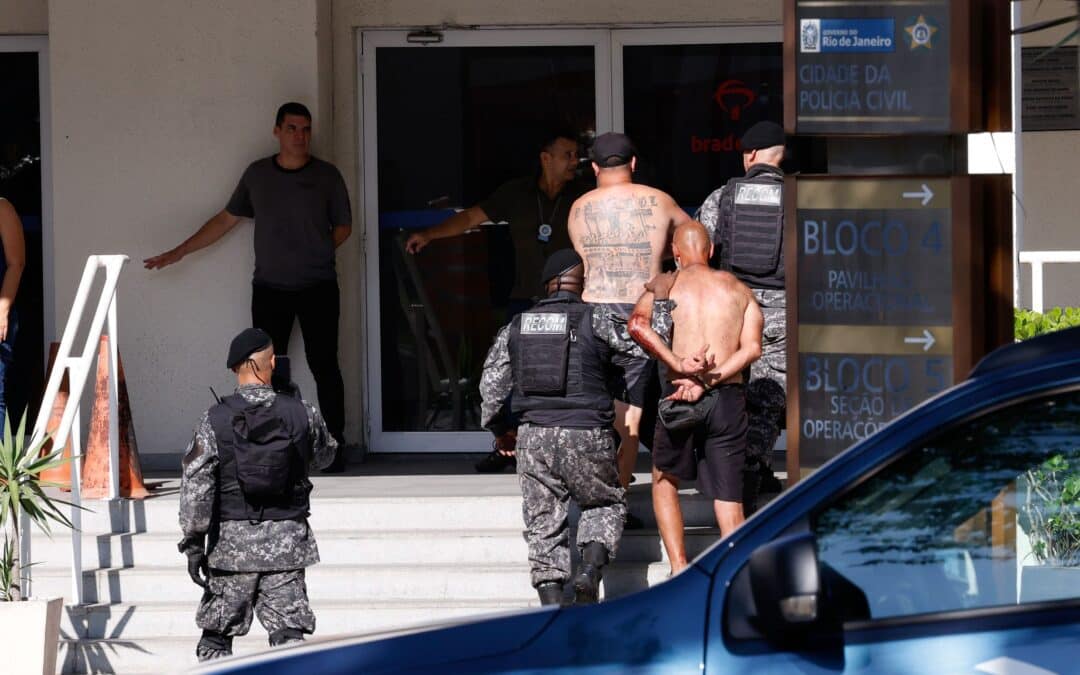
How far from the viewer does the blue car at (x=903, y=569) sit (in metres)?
3.08

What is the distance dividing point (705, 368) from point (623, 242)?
1.05 m

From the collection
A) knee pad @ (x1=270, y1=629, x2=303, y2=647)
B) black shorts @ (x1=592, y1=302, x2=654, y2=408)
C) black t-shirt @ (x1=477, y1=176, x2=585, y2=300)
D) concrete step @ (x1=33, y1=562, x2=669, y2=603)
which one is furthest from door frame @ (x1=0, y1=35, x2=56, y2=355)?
knee pad @ (x1=270, y1=629, x2=303, y2=647)

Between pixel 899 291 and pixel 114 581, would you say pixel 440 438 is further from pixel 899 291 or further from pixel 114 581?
pixel 899 291

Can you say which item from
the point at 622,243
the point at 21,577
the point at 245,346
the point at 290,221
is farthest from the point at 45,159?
the point at 245,346

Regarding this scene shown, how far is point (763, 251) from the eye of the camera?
324 inches

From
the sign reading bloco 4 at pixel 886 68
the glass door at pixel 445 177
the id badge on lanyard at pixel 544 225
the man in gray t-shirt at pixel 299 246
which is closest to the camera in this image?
the sign reading bloco 4 at pixel 886 68

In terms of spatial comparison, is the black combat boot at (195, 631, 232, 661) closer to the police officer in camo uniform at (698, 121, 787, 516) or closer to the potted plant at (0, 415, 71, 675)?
the potted plant at (0, 415, 71, 675)

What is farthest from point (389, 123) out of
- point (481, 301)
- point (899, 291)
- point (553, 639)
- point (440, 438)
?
point (553, 639)

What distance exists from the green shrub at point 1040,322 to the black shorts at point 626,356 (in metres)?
1.71

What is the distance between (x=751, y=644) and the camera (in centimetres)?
312

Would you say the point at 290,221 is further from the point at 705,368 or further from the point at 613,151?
the point at 705,368

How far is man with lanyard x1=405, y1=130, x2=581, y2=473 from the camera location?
1002 centimetres

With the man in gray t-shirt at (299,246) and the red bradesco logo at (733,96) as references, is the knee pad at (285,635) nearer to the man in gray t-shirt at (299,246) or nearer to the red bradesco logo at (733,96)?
the man in gray t-shirt at (299,246)

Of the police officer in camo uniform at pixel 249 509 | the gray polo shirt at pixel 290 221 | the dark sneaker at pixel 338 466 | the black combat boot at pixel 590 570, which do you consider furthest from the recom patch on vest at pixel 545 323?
the gray polo shirt at pixel 290 221
